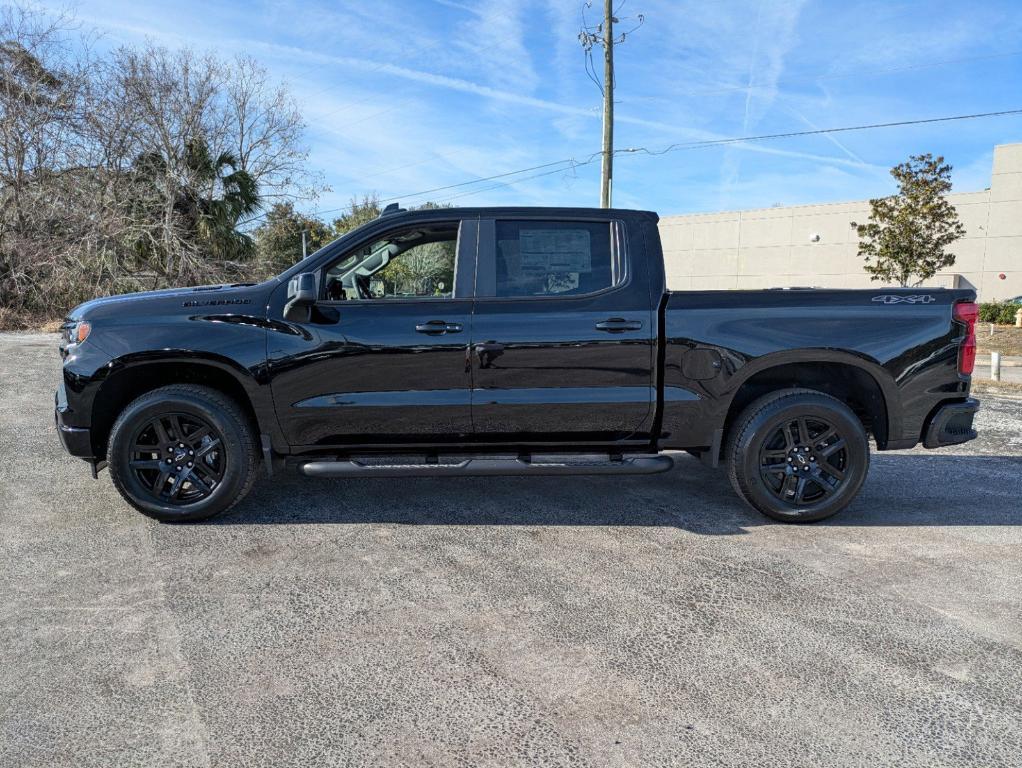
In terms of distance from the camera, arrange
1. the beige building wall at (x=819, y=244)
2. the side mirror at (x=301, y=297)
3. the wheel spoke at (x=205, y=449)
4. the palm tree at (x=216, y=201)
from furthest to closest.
→ the beige building wall at (x=819, y=244) < the palm tree at (x=216, y=201) < the wheel spoke at (x=205, y=449) < the side mirror at (x=301, y=297)

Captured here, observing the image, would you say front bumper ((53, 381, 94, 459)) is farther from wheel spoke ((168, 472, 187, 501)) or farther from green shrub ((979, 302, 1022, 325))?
green shrub ((979, 302, 1022, 325))

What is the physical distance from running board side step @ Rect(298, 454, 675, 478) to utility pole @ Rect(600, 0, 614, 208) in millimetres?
17553

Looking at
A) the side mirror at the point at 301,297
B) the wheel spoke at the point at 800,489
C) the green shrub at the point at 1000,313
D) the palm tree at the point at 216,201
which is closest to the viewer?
the side mirror at the point at 301,297

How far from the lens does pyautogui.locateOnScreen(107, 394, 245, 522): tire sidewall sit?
427cm

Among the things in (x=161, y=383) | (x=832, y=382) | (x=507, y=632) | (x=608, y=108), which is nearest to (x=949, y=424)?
(x=832, y=382)

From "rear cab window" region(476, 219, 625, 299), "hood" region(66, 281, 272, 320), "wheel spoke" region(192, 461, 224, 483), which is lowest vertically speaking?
"wheel spoke" region(192, 461, 224, 483)

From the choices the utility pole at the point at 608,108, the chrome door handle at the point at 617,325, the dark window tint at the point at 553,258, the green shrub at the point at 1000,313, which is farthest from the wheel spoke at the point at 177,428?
the green shrub at the point at 1000,313

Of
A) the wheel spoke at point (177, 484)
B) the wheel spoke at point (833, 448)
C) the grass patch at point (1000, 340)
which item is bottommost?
the wheel spoke at point (177, 484)

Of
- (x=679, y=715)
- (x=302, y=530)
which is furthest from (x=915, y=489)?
(x=302, y=530)

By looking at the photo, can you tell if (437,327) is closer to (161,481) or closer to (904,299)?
(161,481)

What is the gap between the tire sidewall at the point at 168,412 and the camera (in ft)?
14.0

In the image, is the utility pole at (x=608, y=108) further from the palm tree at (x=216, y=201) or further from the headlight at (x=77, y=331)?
the headlight at (x=77, y=331)

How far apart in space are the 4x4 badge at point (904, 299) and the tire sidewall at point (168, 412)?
394 centimetres

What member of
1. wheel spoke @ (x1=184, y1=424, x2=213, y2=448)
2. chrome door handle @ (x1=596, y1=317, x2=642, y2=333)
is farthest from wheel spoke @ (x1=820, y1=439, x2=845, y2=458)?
wheel spoke @ (x1=184, y1=424, x2=213, y2=448)
